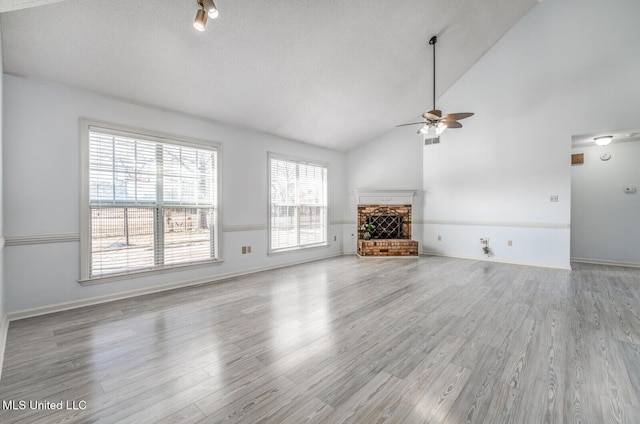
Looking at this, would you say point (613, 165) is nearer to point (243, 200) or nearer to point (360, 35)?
point (360, 35)

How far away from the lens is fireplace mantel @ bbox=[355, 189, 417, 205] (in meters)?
6.72

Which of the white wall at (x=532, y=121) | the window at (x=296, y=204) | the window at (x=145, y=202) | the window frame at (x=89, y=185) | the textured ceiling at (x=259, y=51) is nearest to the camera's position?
the textured ceiling at (x=259, y=51)

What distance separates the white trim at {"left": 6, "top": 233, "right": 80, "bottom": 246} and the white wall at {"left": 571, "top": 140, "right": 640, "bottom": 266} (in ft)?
28.8

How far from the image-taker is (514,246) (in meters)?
5.66

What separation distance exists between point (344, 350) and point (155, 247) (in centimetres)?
303

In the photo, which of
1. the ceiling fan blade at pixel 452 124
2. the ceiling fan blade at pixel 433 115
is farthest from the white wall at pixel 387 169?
the ceiling fan blade at pixel 433 115

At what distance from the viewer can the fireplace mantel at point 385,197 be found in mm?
6719

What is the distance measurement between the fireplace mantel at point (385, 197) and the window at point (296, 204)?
93cm

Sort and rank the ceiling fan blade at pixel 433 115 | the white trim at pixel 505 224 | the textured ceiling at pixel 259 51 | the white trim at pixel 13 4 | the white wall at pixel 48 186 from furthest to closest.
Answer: the white trim at pixel 505 224
the ceiling fan blade at pixel 433 115
the white wall at pixel 48 186
the textured ceiling at pixel 259 51
the white trim at pixel 13 4

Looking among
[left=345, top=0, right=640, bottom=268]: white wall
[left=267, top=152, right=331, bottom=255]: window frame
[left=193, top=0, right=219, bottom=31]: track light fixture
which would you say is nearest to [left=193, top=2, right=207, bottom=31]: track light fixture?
[left=193, top=0, right=219, bottom=31]: track light fixture

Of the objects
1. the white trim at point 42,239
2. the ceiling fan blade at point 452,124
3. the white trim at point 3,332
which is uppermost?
the ceiling fan blade at point 452,124

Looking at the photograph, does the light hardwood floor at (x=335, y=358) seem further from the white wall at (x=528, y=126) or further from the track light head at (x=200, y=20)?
the track light head at (x=200, y=20)

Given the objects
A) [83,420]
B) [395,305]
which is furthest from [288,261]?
[83,420]

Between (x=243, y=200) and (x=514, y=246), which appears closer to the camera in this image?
(x=243, y=200)
